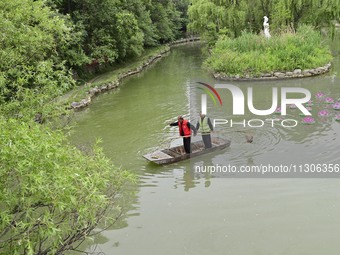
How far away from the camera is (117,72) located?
2761 centimetres

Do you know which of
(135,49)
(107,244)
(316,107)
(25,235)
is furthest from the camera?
(135,49)

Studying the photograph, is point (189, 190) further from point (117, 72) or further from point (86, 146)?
point (117, 72)

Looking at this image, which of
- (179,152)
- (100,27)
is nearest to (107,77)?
(100,27)

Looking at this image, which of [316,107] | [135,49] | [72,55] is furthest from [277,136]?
[135,49]

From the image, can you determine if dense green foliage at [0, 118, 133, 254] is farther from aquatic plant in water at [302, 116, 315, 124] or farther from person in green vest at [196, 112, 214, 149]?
aquatic plant in water at [302, 116, 315, 124]

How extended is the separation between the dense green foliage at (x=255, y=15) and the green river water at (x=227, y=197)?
40.6ft

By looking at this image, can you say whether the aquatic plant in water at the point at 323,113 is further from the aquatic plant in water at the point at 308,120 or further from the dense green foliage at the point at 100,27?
the dense green foliage at the point at 100,27

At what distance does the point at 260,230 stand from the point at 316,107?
9276 millimetres

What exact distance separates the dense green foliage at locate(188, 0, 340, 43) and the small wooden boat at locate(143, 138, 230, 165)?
16716mm

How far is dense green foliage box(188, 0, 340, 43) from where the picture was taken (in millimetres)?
25922

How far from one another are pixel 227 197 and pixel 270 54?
1581 centimetres

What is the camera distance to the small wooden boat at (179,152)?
1080 centimetres

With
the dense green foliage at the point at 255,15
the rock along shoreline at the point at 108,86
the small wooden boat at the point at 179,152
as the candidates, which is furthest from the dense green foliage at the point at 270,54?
the small wooden boat at the point at 179,152

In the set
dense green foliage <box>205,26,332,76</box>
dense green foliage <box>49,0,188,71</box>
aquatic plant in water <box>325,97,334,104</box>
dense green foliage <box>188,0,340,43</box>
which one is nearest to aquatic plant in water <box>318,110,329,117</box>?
aquatic plant in water <box>325,97,334,104</box>
